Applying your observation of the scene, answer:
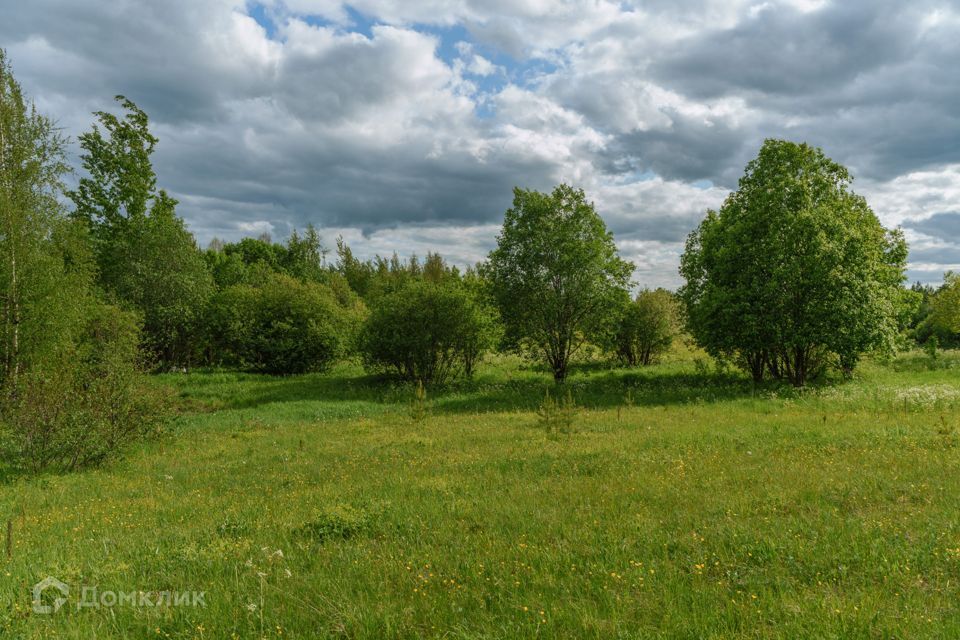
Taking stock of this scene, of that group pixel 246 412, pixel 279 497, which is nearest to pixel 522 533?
pixel 279 497

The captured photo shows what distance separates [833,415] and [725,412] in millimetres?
3286

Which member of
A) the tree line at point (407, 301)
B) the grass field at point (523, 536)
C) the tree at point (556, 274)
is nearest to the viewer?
the grass field at point (523, 536)

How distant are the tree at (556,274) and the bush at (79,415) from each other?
Result: 63.3 ft

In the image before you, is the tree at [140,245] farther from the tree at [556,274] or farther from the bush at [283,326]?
the tree at [556,274]

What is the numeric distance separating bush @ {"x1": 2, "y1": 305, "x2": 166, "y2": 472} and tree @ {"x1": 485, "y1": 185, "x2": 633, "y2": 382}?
1928 centimetres

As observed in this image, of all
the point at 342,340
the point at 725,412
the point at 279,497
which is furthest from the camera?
the point at 342,340

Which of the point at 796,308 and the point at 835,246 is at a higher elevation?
the point at 835,246

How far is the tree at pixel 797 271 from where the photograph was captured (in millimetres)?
21625

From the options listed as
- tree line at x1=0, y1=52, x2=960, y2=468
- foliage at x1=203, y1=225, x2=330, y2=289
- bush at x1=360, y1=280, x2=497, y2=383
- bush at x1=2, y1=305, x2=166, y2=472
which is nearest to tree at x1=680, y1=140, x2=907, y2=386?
tree line at x1=0, y1=52, x2=960, y2=468

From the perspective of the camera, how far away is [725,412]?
18.3 metres

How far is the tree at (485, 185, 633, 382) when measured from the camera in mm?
28969

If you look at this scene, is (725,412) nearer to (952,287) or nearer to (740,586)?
(740,586)

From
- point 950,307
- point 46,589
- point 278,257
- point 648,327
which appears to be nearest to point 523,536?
point 46,589

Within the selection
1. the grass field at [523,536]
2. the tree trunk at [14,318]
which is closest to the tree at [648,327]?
the grass field at [523,536]
